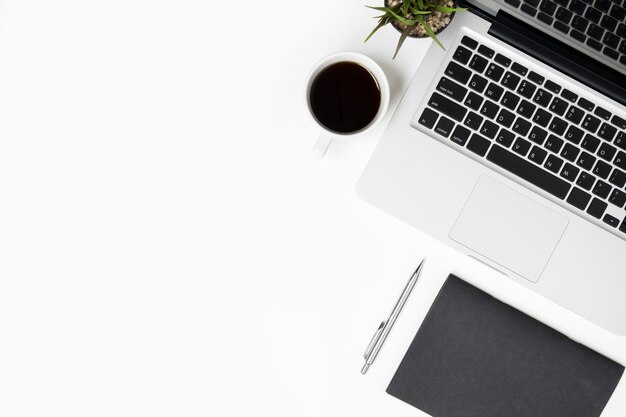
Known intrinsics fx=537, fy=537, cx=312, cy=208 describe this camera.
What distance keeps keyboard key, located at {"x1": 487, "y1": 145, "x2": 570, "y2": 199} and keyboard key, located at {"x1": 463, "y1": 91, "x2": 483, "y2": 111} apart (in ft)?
0.21

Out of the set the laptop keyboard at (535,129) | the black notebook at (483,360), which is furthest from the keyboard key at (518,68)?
the black notebook at (483,360)

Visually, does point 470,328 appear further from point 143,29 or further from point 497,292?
point 143,29

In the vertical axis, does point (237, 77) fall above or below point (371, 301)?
above

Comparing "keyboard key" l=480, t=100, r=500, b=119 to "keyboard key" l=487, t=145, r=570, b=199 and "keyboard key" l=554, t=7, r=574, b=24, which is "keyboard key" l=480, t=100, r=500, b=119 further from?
"keyboard key" l=554, t=7, r=574, b=24

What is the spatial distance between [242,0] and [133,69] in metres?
Result: 0.20

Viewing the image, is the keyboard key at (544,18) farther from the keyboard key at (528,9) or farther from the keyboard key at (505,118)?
the keyboard key at (505,118)

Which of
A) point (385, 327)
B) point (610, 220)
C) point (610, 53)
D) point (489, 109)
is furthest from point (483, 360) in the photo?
point (610, 53)

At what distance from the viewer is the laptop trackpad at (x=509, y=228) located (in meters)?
0.75

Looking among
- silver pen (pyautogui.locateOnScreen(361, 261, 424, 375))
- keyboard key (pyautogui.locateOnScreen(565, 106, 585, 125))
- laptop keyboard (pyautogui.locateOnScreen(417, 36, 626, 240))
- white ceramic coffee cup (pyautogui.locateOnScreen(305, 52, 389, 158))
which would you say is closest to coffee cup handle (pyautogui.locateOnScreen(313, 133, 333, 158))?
white ceramic coffee cup (pyautogui.locateOnScreen(305, 52, 389, 158))

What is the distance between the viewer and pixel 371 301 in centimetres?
82

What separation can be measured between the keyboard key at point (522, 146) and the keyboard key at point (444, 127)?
3.7 inches

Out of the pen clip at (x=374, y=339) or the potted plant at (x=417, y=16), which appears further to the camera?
the pen clip at (x=374, y=339)

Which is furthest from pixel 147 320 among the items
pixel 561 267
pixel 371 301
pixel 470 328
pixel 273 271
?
pixel 561 267

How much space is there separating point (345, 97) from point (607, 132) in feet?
1.20
